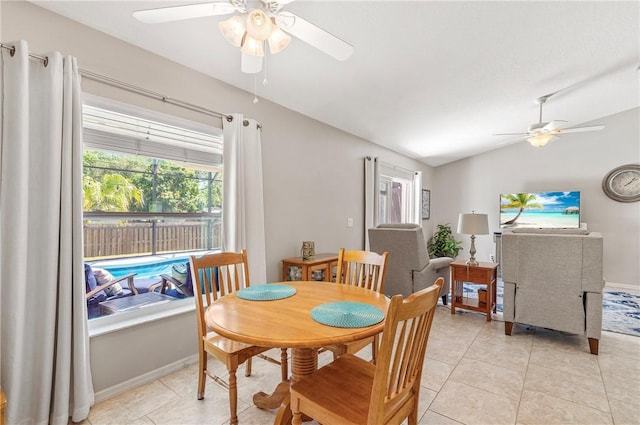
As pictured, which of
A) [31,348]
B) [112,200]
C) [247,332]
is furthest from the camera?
[112,200]

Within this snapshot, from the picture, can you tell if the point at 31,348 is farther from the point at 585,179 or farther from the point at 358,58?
the point at 585,179

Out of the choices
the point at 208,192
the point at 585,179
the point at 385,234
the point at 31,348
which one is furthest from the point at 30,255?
the point at 585,179

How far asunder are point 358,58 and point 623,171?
5.29 m

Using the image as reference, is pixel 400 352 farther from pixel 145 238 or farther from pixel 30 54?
pixel 30 54

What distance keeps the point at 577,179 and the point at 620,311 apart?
257 centimetres

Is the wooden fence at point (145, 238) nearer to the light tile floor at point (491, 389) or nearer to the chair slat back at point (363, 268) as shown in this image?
the light tile floor at point (491, 389)

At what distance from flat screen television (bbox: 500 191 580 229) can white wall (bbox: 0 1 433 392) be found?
2.95m

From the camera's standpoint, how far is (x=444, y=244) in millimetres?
6266

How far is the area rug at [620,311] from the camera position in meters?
3.12

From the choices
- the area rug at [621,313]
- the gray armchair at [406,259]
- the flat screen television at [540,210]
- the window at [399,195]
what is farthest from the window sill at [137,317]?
the flat screen television at [540,210]

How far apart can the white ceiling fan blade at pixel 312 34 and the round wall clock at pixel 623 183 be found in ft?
19.3

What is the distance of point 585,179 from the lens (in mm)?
5250

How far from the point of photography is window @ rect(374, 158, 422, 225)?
520 cm

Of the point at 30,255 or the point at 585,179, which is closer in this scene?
the point at 30,255
